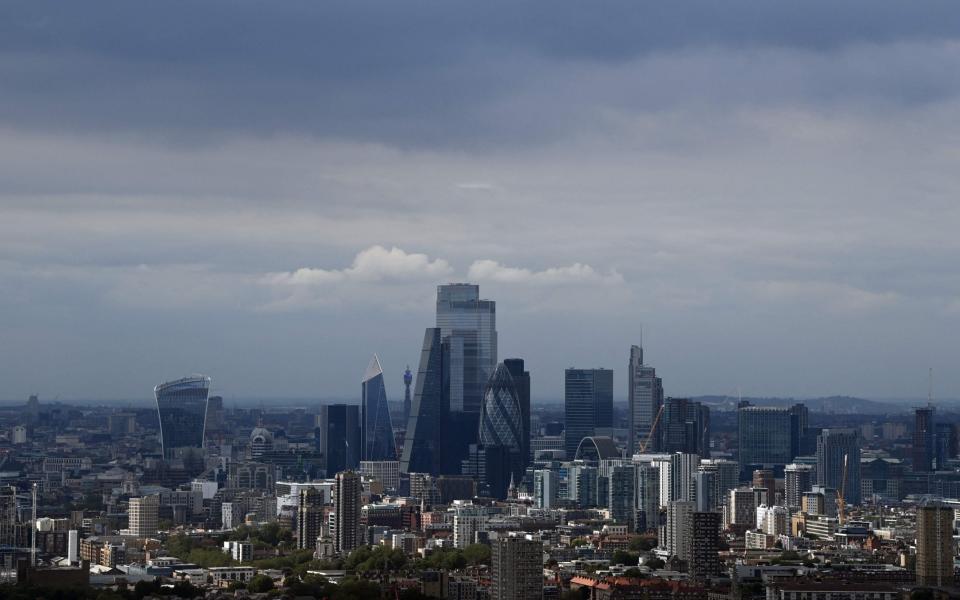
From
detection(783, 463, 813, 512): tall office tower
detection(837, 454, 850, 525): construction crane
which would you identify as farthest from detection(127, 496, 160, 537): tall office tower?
detection(783, 463, 813, 512): tall office tower

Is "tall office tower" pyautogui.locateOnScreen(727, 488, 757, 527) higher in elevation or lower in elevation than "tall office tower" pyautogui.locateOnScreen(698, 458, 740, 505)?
lower

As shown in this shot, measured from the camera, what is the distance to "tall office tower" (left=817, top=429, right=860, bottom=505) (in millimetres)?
98375

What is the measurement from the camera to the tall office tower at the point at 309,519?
226ft

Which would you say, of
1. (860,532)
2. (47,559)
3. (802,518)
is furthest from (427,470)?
(47,559)

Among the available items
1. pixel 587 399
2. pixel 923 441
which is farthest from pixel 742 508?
pixel 587 399

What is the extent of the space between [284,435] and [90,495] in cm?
3399

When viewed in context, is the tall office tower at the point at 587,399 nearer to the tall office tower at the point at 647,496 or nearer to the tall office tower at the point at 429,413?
the tall office tower at the point at 429,413

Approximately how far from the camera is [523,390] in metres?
112

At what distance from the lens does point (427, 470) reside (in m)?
108

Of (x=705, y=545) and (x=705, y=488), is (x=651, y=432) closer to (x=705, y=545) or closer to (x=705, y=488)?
(x=705, y=488)

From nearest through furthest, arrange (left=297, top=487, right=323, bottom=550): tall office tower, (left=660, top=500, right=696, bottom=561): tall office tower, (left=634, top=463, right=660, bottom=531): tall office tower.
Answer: (left=660, top=500, right=696, bottom=561): tall office tower < (left=297, top=487, right=323, bottom=550): tall office tower < (left=634, top=463, right=660, bottom=531): tall office tower

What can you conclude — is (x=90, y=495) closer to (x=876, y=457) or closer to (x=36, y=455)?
(x=36, y=455)

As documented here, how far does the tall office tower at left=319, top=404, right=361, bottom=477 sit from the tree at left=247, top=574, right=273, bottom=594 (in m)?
55.0

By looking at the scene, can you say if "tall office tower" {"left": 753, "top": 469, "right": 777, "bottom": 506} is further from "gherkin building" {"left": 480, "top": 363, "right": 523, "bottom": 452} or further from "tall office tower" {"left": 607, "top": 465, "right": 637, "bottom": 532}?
"gherkin building" {"left": 480, "top": 363, "right": 523, "bottom": 452}
